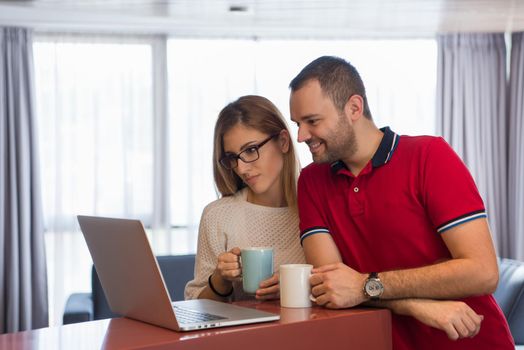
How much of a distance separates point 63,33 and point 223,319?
169 inches

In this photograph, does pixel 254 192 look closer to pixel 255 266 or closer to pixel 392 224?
pixel 255 266

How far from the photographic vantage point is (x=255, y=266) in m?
1.92

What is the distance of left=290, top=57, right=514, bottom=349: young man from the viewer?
176cm

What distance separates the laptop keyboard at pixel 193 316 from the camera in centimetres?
159

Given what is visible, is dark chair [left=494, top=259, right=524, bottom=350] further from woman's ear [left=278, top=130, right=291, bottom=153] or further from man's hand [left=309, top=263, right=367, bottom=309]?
man's hand [left=309, top=263, right=367, bottom=309]

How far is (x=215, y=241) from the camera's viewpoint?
2.31 metres

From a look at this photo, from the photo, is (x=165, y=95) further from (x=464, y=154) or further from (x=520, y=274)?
(x=520, y=274)

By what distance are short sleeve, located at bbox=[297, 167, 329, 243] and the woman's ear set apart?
0.75 ft

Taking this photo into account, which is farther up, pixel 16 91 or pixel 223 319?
pixel 16 91

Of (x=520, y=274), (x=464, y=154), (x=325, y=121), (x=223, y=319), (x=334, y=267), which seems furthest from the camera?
(x=464, y=154)

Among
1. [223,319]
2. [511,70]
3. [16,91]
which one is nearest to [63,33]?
[16,91]

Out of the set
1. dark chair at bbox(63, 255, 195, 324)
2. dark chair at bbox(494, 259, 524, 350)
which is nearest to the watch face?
dark chair at bbox(494, 259, 524, 350)

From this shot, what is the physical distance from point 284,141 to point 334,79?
14.9 inches

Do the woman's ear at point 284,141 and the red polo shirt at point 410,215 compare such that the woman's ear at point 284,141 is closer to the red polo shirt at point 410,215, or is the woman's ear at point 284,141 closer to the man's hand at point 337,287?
the red polo shirt at point 410,215
